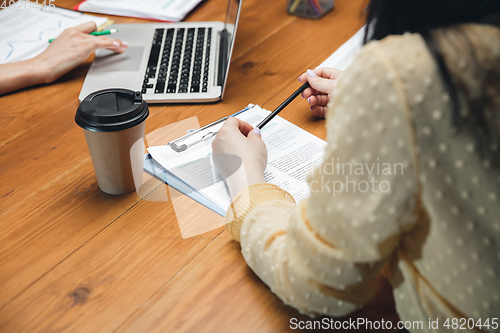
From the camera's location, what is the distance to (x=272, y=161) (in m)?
0.77

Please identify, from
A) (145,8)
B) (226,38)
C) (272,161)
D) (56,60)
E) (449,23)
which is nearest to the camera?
(449,23)

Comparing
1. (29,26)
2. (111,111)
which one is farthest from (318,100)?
(29,26)

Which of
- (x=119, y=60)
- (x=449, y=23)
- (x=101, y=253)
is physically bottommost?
(x=101, y=253)

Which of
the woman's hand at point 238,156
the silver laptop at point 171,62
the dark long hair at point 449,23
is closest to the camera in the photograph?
the dark long hair at point 449,23

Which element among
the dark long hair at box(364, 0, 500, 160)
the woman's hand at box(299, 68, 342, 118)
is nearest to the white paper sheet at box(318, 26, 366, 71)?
the woman's hand at box(299, 68, 342, 118)

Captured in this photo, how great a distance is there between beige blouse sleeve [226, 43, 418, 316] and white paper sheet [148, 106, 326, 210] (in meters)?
0.22

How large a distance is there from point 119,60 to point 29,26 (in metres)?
0.38

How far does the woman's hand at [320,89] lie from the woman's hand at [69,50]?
51 cm

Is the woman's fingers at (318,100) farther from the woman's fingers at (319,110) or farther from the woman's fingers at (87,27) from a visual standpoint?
the woman's fingers at (87,27)

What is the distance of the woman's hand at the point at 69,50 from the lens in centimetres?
100

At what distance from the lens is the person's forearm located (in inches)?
→ 37.9

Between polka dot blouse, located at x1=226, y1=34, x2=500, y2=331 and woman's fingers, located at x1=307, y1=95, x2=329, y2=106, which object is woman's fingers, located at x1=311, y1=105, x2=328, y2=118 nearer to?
woman's fingers, located at x1=307, y1=95, x2=329, y2=106

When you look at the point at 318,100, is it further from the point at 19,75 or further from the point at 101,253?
the point at 19,75

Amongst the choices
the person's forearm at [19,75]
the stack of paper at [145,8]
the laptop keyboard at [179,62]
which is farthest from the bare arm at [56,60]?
the stack of paper at [145,8]
